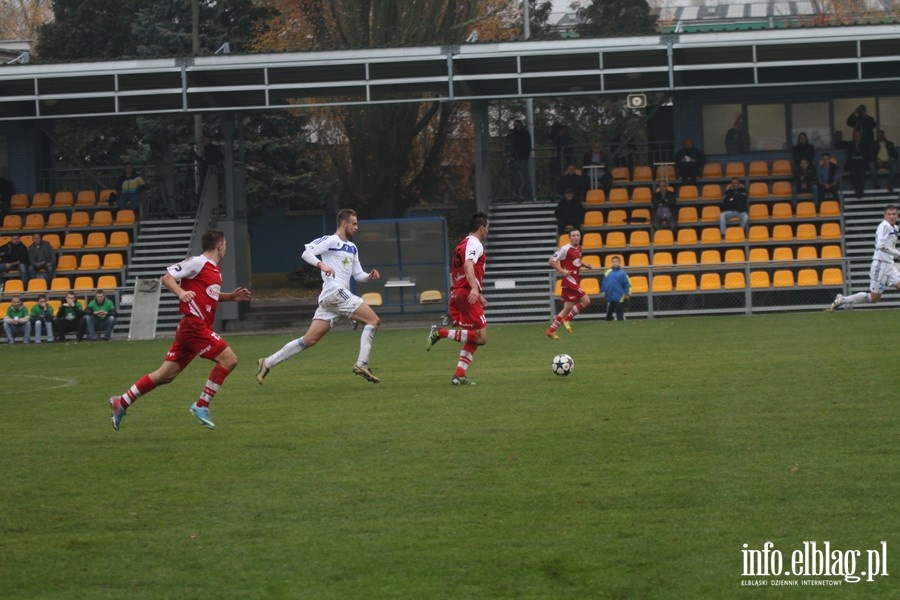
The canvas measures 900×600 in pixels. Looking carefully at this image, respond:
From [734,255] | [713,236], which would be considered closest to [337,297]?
[734,255]

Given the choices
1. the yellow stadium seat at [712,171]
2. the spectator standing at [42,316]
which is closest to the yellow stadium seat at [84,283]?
the spectator standing at [42,316]

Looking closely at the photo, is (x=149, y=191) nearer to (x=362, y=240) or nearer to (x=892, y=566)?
(x=362, y=240)

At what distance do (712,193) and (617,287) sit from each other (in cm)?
714

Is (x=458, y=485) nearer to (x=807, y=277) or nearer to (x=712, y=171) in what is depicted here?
(x=807, y=277)

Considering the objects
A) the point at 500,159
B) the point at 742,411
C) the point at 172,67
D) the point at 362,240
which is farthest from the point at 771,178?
the point at 742,411

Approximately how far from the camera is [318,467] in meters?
9.53

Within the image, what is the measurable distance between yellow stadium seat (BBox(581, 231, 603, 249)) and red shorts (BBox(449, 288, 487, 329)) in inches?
724

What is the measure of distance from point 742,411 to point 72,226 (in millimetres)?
27110

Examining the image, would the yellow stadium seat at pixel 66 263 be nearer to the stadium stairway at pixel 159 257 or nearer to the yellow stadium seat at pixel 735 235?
the stadium stairway at pixel 159 257

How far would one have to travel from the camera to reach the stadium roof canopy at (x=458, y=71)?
32.6 meters

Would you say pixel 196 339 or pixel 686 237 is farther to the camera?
pixel 686 237

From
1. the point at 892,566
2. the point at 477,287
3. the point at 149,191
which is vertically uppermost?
the point at 149,191

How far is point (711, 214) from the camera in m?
34.5

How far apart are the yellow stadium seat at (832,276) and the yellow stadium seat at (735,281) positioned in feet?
5.96
